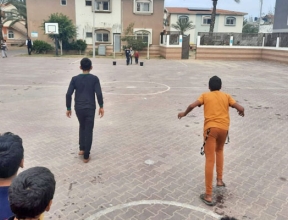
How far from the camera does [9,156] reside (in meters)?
2.36

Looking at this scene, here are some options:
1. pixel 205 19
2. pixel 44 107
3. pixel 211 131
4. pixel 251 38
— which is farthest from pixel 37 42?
pixel 211 131

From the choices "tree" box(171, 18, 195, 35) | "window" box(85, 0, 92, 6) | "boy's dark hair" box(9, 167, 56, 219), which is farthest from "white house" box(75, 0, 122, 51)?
"boy's dark hair" box(9, 167, 56, 219)

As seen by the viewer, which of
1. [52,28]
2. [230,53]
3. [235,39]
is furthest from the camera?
[52,28]

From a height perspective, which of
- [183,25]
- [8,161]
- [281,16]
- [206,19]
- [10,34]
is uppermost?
[206,19]

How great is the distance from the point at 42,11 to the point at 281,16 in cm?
2712

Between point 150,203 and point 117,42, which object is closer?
point 150,203

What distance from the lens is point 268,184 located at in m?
4.77

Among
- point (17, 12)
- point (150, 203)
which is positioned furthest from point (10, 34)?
point (150, 203)

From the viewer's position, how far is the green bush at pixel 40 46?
32031 millimetres

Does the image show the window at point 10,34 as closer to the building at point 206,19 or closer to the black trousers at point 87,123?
the building at point 206,19

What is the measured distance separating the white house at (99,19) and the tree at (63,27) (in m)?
1.42

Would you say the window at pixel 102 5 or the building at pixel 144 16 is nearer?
the window at pixel 102 5

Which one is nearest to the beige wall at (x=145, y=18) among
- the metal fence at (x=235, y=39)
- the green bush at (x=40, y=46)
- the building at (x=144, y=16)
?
the building at (x=144, y=16)

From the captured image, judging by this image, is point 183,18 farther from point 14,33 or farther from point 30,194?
point 30,194
